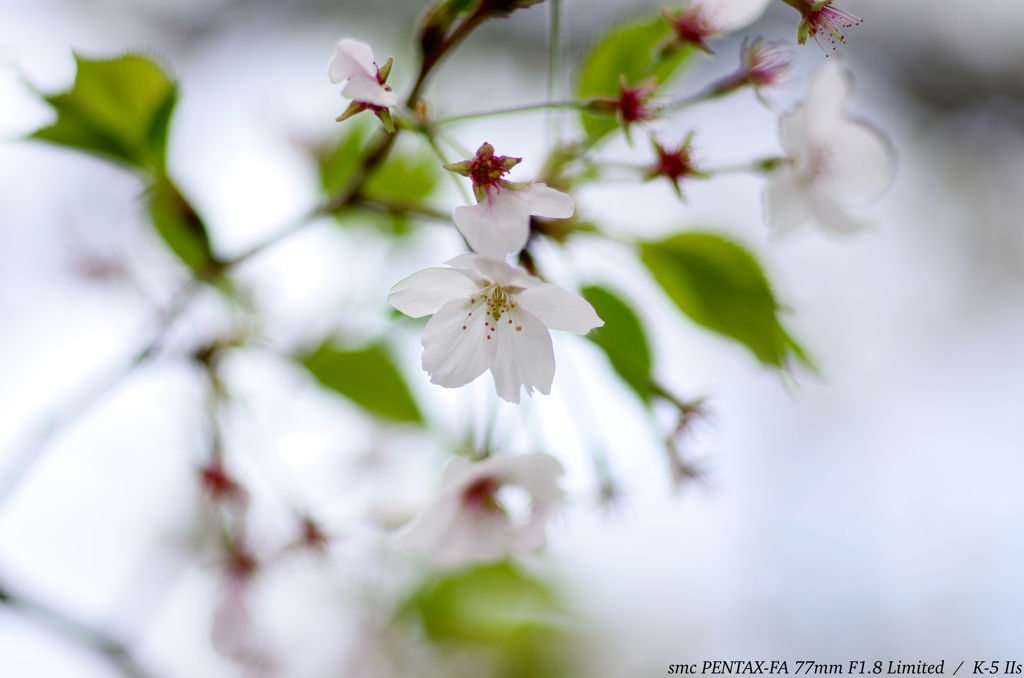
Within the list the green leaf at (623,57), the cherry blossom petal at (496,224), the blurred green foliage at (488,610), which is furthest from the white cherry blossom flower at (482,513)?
the blurred green foliage at (488,610)

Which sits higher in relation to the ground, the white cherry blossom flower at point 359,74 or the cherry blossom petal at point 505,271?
the white cherry blossom flower at point 359,74

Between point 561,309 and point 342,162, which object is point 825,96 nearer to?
point 561,309

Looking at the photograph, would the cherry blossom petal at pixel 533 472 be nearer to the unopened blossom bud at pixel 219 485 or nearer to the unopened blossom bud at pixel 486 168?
the unopened blossom bud at pixel 486 168

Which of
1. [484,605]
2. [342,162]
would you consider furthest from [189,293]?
[484,605]

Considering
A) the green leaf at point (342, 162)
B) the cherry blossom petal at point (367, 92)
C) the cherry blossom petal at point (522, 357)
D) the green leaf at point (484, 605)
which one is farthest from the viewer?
the green leaf at point (484, 605)

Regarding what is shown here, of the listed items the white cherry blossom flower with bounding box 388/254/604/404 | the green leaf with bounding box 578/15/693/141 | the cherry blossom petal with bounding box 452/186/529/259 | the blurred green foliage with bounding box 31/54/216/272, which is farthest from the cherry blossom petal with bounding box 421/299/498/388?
the blurred green foliage with bounding box 31/54/216/272

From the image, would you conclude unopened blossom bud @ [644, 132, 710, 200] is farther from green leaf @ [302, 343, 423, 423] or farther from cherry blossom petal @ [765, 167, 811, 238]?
green leaf @ [302, 343, 423, 423]

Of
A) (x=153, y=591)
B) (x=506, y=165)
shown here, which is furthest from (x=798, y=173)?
(x=153, y=591)
